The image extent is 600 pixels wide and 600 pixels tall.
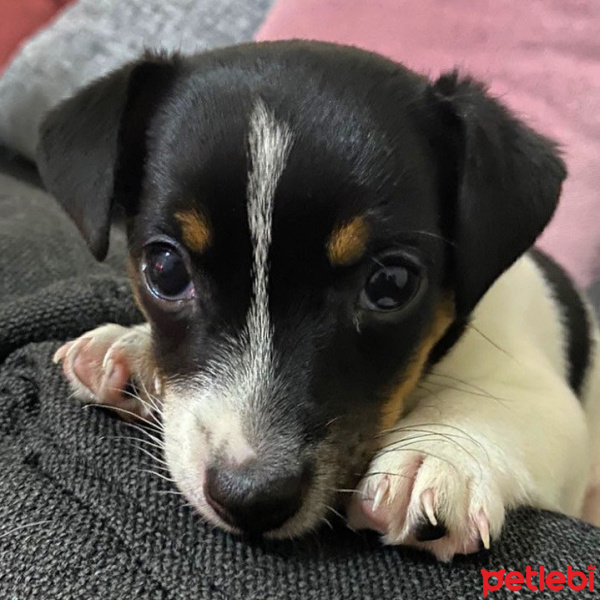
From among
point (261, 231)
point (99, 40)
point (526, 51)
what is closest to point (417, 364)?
point (261, 231)

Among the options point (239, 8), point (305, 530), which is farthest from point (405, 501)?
point (239, 8)

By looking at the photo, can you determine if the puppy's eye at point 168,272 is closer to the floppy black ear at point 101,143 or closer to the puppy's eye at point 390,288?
the floppy black ear at point 101,143

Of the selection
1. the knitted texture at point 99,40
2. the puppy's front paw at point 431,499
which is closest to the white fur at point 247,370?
the puppy's front paw at point 431,499

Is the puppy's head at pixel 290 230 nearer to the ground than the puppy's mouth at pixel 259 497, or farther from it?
farther from it

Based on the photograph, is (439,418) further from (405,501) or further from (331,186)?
Result: (331,186)

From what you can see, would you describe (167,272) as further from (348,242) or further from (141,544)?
(141,544)

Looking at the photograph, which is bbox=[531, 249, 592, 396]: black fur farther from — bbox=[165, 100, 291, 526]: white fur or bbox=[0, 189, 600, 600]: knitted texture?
→ bbox=[165, 100, 291, 526]: white fur

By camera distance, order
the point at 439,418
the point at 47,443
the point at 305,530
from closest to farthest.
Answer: the point at 305,530 < the point at 47,443 < the point at 439,418

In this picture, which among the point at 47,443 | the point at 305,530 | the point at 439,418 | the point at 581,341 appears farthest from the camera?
the point at 581,341
